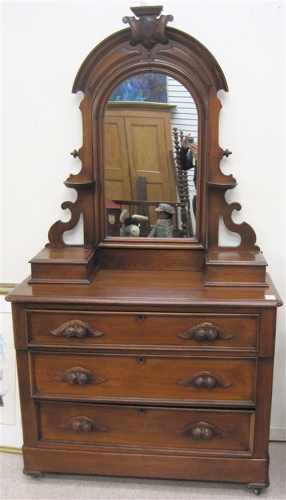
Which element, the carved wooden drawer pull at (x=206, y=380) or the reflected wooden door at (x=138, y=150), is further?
the reflected wooden door at (x=138, y=150)

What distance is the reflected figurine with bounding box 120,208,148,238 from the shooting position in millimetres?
2066

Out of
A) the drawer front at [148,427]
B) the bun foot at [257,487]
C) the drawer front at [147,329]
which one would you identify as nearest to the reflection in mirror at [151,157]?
the drawer front at [147,329]

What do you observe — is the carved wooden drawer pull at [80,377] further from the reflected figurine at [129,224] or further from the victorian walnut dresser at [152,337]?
the reflected figurine at [129,224]

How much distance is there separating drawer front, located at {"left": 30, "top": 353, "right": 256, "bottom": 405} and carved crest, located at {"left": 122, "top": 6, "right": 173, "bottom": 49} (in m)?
1.17

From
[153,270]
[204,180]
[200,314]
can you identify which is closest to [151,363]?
[200,314]

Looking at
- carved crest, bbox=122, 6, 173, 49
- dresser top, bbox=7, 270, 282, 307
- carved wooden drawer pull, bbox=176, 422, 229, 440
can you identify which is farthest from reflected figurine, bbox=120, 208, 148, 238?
carved wooden drawer pull, bbox=176, 422, 229, 440

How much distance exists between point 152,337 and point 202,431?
40 centimetres

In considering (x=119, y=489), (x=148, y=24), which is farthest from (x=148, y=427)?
(x=148, y=24)

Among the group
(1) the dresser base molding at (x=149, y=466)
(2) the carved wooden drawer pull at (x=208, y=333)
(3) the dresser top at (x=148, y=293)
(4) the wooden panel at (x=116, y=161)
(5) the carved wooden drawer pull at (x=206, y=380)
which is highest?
(4) the wooden panel at (x=116, y=161)

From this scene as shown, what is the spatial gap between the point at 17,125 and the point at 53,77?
0.24 meters

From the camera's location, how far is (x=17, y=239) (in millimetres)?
2248

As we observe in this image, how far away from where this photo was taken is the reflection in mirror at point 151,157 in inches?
78.1

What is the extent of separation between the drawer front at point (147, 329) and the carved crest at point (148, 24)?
102cm

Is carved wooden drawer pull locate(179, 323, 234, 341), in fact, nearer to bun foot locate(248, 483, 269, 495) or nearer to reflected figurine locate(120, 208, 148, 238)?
reflected figurine locate(120, 208, 148, 238)
